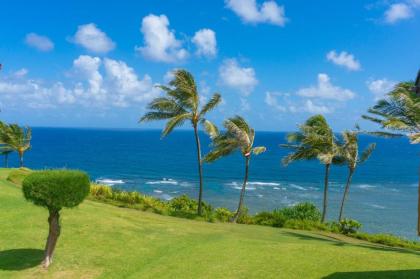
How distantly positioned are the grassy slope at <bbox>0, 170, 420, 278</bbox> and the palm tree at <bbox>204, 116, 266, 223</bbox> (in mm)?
9512

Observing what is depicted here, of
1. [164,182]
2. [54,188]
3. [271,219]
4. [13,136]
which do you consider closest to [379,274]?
[54,188]

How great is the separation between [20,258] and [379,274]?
11162mm

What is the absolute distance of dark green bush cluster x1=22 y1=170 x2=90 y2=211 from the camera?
11.1 m

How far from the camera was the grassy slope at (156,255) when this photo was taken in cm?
1206

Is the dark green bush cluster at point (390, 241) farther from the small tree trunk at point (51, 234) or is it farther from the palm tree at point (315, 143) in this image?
the small tree trunk at point (51, 234)

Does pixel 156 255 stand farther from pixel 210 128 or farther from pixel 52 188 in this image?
pixel 210 128

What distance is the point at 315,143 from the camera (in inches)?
1166

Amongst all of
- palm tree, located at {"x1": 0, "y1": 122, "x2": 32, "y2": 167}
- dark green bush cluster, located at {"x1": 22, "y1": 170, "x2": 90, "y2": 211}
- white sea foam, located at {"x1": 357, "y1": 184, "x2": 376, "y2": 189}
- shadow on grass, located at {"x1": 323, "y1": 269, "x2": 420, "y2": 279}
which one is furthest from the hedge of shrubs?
white sea foam, located at {"x1": 357, "y1": 184, "x2": 376, "y2": 189}

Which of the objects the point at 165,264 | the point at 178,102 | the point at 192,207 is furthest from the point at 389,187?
the point at 165,264

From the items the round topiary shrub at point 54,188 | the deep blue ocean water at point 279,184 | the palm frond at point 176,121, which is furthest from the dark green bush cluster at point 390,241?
the deep blue ocean water at point 279,184

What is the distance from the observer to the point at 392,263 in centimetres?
1328

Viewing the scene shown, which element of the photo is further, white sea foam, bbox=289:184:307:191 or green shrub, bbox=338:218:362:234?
white sea foam, bbox=289:184:307:191

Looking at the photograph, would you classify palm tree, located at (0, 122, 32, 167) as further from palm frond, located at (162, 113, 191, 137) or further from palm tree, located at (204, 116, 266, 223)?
palm tree, located at (204, 116, 266, 223)

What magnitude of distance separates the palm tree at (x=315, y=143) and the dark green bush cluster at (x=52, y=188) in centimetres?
A: 2027
